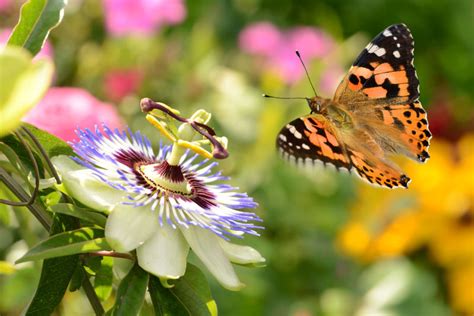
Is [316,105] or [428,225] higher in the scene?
[316,105]

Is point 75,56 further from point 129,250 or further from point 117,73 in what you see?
point 129,250

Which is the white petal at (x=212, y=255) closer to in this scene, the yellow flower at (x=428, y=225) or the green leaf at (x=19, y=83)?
the green leaf at (x=19, y=83)

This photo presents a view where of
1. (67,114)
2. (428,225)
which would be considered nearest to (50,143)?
(67,114)

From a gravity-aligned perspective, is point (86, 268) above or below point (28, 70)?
below

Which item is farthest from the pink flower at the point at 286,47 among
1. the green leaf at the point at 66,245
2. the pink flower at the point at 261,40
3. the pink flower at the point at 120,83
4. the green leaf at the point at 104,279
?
the green leaf at the point at 66,245

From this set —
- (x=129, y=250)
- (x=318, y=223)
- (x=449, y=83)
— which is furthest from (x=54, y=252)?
(x=449, y=83)

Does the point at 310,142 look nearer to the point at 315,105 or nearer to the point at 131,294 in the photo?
the point at 315,105
